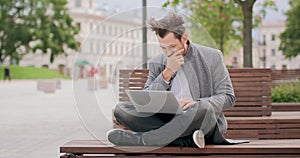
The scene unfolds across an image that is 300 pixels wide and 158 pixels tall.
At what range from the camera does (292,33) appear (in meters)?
57.9

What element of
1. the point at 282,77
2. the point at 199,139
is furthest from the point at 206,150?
the point at 282,77

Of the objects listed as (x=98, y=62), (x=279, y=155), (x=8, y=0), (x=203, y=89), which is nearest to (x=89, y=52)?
(x=98, y=62)

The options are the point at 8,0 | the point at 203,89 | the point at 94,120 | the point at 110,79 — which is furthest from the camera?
the point at 8,0

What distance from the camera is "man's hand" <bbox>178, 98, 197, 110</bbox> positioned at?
12.8 feet

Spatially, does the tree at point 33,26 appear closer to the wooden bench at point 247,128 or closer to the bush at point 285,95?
the bush at point 285,95

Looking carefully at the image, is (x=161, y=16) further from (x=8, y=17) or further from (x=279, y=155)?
(x=8, y=17)

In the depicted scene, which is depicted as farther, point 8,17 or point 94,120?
point 8,17

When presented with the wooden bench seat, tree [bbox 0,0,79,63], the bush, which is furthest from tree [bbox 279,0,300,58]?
the wooden bench seat

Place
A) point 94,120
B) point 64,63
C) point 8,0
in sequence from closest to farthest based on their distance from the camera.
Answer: point 94,120
point 8,0
point 64,63

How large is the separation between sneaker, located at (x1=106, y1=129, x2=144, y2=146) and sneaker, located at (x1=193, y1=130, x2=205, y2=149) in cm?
35

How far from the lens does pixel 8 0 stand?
61.6 meters

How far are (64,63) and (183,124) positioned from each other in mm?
90218

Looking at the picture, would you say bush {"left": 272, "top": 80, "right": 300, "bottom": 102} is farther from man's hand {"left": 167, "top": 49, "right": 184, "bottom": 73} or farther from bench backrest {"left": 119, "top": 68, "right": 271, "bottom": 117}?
man's hand {"left": 167, "top": 49, "right": 184, "bottom": 73}

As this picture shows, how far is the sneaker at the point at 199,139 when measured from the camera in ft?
12.6
